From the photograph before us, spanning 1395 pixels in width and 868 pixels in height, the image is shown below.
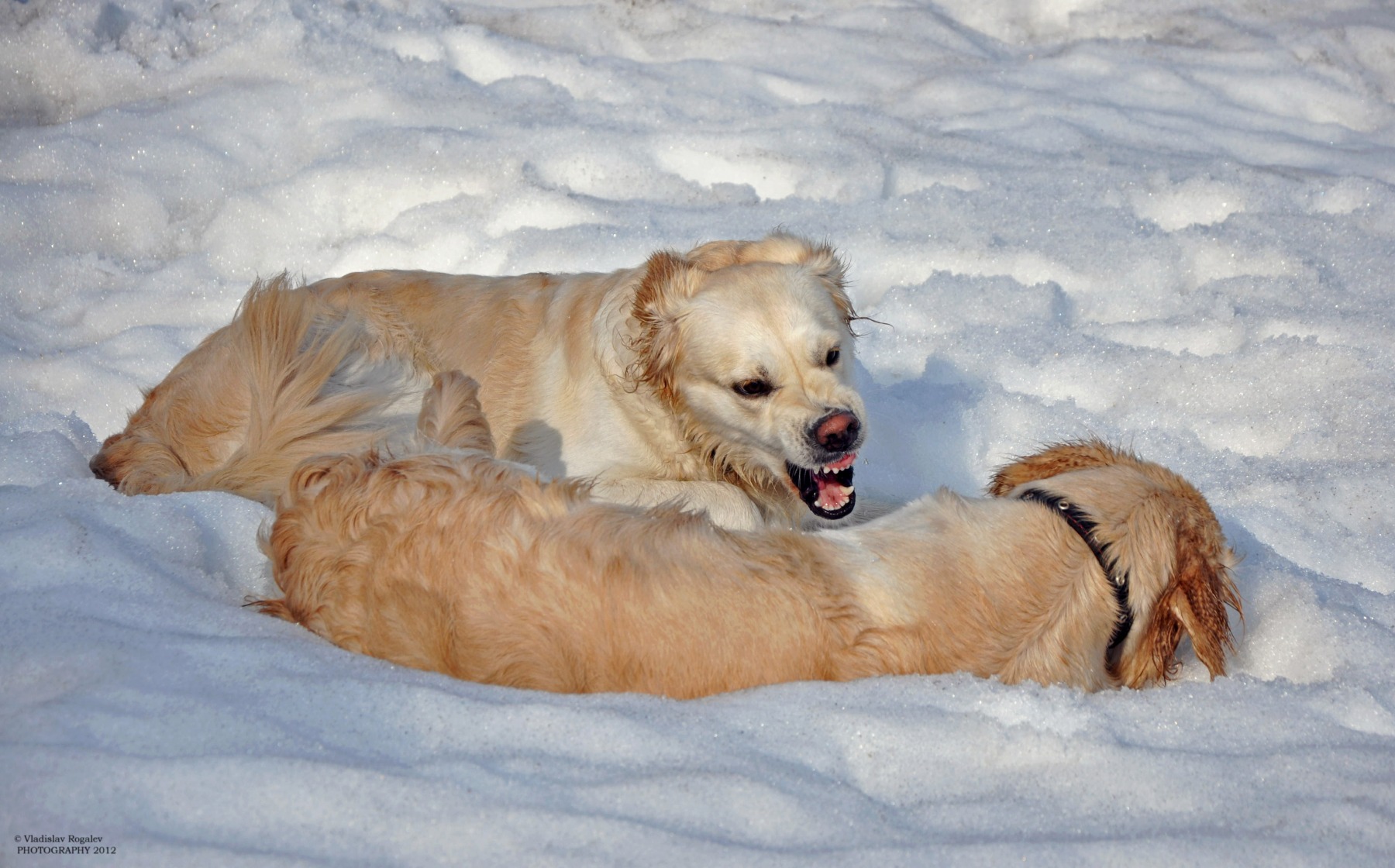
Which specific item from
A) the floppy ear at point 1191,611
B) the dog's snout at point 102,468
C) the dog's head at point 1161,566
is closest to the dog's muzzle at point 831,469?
the dog's head at point 1161,566

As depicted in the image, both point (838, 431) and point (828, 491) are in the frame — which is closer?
point (838, 431)

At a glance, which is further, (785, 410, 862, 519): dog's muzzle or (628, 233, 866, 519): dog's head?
(628, 233, 866, 519): dog's head

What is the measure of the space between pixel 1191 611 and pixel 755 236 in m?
2.81

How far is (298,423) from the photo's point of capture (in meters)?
3.18

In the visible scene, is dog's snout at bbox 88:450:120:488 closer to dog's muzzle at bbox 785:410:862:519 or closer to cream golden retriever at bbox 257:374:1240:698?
cream golden retriever at bbox 257:374:1240:698

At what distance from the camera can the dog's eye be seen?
3.42 meters

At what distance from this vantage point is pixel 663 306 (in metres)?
3.55

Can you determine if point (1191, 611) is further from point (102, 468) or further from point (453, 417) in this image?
point (102, 468)

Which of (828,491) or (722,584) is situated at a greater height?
(722,584)

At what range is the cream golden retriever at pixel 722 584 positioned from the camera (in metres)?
2.31

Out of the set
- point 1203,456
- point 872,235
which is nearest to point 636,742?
point 1203,456

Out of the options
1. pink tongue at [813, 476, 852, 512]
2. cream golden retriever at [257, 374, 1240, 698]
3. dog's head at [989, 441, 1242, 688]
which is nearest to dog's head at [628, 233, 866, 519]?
pink tongue at [813, 476, 852, 512]

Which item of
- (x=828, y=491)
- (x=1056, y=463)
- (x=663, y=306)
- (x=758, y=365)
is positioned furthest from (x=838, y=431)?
(x=663, y=306)

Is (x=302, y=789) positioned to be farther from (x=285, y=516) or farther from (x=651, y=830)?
(x=285, y=516)
